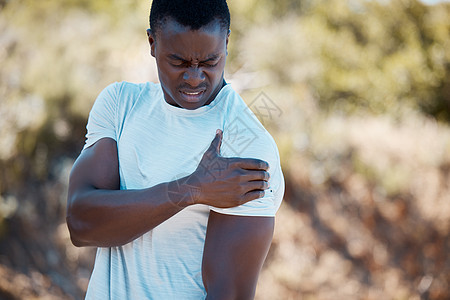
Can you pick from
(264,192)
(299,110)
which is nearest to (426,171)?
(299,110)

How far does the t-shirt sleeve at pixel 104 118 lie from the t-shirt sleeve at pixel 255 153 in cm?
30

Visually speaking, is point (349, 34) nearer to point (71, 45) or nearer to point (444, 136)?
point (444, 136)

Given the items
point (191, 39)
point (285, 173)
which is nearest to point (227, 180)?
point (191, 39)

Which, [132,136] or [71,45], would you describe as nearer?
[132,136]

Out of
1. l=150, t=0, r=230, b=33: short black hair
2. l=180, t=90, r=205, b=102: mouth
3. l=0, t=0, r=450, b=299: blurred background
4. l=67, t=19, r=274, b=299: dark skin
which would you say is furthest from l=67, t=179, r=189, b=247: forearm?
l=0, t=0, r=450, b=299: blurred background

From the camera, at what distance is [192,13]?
3.72ft

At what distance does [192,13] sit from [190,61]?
10cm

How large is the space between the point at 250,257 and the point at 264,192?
0.14 meters

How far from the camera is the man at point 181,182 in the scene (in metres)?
1.06

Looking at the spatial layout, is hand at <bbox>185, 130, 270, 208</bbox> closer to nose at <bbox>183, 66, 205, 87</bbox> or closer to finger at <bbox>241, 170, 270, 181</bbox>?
finger at <bbox>241, 170, 270, 181</bbox>

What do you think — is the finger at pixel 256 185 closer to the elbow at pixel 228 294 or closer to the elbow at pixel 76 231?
the elbow at pixel 228 294

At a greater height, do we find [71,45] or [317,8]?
[317,8]

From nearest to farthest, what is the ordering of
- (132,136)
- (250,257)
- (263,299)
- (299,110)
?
(250,257)
(132,136)
(263,299)
(299,110)

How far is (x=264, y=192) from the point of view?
1.07 meters
